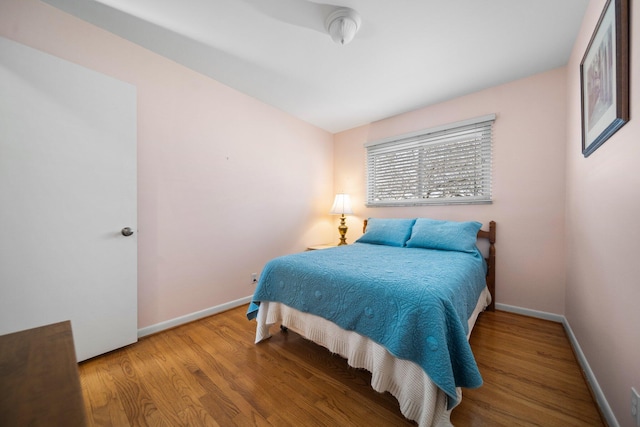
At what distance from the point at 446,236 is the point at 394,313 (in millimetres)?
1550

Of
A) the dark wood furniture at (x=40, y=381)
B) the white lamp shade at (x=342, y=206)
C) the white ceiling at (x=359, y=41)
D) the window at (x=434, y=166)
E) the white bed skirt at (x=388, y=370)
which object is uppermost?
the white ceiling at (x=359, y=41)

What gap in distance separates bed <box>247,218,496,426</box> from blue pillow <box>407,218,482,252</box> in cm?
15

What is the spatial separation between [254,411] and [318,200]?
2830 mm

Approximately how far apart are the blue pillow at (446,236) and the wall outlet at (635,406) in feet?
4.75

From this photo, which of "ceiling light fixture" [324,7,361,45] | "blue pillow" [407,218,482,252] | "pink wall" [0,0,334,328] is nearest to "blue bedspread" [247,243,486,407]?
"blue pillow" [407,218,482,252]

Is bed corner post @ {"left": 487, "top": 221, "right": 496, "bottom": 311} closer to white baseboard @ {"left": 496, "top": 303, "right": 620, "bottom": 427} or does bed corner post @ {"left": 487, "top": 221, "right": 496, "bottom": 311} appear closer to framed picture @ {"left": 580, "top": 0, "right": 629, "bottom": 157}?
white baseboard @ {"left": 496, "top": 303, "right": 620, "bottom": 427}

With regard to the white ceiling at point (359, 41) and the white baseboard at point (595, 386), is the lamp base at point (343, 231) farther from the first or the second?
the white baseboard at point (595, 386)

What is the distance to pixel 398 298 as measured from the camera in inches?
49.7

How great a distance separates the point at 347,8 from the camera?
1.60 meters

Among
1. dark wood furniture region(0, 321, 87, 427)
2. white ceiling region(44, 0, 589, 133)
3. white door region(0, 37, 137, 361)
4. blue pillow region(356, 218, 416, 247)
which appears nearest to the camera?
dark wood furniture region(0, 321, 87, 427)

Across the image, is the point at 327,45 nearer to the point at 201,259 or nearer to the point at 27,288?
the point at 201,259

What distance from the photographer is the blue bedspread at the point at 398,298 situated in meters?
1.13

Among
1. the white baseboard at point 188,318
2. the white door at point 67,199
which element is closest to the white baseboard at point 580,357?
the white baseboard at point 188,318

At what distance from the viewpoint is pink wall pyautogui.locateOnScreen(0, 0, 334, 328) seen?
180 cm
